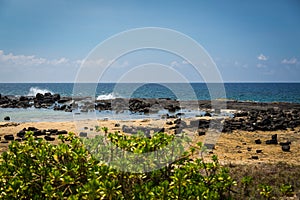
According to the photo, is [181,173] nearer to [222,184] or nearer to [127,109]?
[222,184]

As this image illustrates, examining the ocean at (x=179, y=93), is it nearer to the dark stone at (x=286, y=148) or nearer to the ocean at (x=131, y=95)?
the ocean at (x=131, y=95)

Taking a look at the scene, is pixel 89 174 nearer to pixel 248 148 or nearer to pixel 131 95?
pixel 248 148

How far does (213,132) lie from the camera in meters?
17.8

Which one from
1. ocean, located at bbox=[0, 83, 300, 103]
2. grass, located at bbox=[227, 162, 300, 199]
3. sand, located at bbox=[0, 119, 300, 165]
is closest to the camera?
grass, located at bbox=[227, 162, 300, 199]

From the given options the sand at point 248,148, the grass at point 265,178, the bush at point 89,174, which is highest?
the bush at point 89,174

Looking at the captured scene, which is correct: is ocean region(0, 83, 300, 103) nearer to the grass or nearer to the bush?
the grass

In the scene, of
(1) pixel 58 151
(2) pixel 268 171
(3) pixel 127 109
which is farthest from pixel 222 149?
(3) pixel 127 109

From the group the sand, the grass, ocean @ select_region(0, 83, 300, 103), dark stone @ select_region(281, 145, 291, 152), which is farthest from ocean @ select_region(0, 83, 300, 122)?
dark stone @ select_region(281, 145, 291, 152)

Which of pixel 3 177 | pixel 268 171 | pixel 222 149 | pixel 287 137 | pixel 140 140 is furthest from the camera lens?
pixel 287 137

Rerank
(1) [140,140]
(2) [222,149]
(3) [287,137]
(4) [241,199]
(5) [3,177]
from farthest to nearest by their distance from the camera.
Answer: (3) [287,137] → (2) [222,149] → (4) [241,199] → (1) [140,140] → (5) [3,177]

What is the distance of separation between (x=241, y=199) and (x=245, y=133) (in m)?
11.6

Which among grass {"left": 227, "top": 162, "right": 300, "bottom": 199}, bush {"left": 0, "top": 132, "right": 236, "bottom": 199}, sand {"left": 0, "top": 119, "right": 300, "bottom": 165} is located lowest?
sand {"left": 0, "top": 119, "right": 300, "bottom": 165}

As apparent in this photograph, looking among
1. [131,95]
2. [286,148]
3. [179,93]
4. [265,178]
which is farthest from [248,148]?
[179,93]

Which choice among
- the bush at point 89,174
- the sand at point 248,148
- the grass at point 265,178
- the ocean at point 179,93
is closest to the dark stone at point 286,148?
the sand at point 248,148
